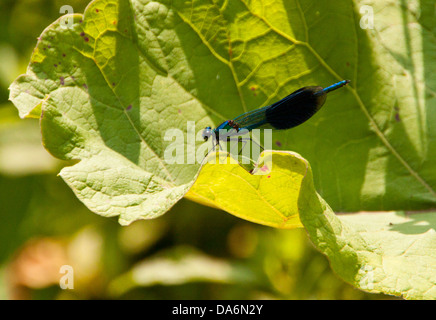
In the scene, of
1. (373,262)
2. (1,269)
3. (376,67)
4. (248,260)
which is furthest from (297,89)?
(1,269)

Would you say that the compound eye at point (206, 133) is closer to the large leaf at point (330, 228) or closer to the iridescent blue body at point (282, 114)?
the iridescent blue body at point (282, 114)

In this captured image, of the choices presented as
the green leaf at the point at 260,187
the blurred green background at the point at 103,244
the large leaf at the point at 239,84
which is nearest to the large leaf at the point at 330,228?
the green leaf at the point at 260,187

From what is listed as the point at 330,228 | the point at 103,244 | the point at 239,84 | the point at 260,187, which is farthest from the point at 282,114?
the point at 103,244

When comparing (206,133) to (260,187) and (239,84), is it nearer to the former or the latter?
(239,84)

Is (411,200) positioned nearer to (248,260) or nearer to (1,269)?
(248,260)

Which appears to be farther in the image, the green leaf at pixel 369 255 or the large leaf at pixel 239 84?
the large leaf at pixel 239 84

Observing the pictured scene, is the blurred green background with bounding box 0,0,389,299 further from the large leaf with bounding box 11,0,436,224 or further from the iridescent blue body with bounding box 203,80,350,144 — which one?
the iridescent blue body with bounding box 203,80,350,144
